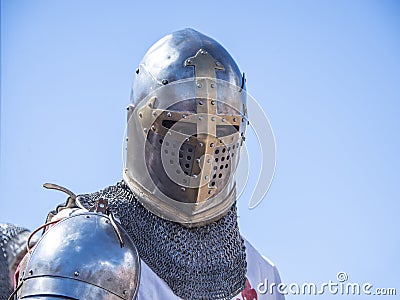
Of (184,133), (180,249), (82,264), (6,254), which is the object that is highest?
(184,133)

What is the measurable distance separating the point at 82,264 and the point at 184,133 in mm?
1139

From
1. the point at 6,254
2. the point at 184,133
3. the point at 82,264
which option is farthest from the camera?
the point at 6,254

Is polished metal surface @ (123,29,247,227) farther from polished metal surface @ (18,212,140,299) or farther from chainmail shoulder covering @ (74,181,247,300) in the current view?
polished metal surface @ (18,212,140,299)

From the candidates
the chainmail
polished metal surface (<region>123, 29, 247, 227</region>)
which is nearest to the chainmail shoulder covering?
polished metal surface (<region>123, 29, 247, 227</region>)

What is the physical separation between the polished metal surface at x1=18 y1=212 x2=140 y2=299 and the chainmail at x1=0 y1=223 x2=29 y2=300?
1.38 metres

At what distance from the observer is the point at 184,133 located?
568 cm

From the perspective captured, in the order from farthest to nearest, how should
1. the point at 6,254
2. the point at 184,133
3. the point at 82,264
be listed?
the point at 6,254
the point at 184,133
the point at 82,264

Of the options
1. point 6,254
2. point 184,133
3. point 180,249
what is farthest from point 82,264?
point 6,254

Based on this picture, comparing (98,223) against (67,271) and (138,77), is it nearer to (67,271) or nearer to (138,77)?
(67,271)

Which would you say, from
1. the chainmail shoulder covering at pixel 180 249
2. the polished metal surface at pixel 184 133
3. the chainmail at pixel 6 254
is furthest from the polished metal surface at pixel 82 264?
the chainmail at pixel 6 254

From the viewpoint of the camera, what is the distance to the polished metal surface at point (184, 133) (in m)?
5.69

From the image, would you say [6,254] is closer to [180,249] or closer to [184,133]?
[180,249]

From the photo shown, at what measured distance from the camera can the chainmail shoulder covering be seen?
5.62 metres

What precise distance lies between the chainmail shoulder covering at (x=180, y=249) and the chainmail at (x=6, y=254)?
121cm
